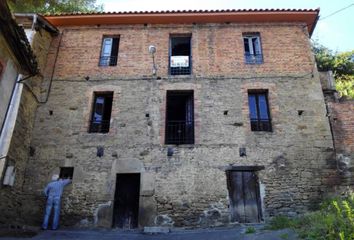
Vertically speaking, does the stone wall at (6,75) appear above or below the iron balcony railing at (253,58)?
below

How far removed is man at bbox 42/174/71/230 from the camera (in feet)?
28.4

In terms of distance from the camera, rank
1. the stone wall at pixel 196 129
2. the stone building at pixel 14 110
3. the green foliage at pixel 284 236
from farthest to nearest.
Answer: the stone wall at pixel 196 129 < the stone building at pixel 14 110 < the green foliage at pixel 284 236

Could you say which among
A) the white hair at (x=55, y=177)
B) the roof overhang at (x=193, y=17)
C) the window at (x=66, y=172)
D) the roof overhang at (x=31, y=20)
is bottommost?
the white hair at (x=55, y=177)

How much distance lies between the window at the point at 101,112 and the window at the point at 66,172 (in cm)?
144

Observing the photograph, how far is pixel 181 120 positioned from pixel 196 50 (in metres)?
2.67

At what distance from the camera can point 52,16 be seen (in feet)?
38.7

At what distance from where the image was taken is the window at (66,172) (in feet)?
32.1

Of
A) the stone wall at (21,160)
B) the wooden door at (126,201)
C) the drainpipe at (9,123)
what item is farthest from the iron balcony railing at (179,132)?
the drainpipe at (9,123)

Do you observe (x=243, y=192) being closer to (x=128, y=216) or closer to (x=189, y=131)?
(x=189, y=131)

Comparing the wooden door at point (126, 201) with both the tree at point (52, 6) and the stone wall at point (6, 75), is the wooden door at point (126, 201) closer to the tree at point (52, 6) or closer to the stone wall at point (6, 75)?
the stone wall at point (6, 75)

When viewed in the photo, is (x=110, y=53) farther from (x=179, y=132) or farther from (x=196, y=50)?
(x=179, y=132)

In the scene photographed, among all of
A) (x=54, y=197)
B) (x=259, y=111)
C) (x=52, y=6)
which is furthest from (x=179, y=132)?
(x=52, y=6)

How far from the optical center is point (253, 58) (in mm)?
11445

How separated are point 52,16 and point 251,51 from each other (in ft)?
25.0
